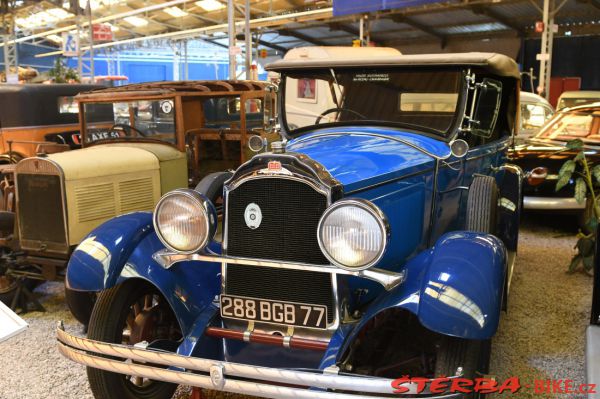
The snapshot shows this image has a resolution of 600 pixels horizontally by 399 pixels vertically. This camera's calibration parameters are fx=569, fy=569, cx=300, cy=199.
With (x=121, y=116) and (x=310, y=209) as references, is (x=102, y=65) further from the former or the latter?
(x=310, y=209)

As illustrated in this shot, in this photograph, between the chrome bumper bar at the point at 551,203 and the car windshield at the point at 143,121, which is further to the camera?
the chrome bumper bar at the point at 551,203

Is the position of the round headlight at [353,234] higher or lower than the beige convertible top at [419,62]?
lower

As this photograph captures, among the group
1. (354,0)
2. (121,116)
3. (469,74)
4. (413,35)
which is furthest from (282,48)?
(469,74)

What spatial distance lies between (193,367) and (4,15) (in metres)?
15.3

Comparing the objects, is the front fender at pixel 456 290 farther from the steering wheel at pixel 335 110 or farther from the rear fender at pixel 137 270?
the steering wheel at pixel 335 110

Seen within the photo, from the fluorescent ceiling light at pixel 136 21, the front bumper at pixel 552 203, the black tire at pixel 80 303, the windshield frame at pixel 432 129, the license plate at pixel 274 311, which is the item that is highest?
the fluorescent ceiling light at pixel 136 21

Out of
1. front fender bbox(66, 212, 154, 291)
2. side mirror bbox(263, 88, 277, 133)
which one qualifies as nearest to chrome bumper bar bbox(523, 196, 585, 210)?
side mirror bbox(263, 88, 277, 133)

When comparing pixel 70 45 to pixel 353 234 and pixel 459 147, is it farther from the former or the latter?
pixel 353 234

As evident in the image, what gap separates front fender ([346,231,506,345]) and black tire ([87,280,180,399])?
3.77 ft

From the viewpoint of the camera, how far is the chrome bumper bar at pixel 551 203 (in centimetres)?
632

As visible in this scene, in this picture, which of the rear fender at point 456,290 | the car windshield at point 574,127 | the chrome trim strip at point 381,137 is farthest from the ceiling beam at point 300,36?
the rear fender at point 456,290

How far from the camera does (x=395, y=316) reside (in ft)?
9.75

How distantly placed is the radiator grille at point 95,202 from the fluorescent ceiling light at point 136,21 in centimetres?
1838

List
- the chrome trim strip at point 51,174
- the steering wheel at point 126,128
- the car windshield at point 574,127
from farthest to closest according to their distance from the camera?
the car windshield at point 574,127 → the steering wheel at point 126,128 → the chrome trim strip at point 51,174
